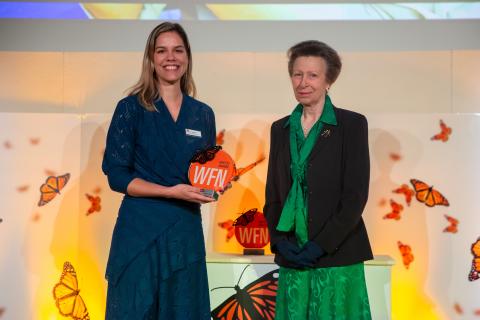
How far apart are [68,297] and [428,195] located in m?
2.19

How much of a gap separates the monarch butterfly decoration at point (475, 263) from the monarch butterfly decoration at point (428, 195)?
11.0 inches

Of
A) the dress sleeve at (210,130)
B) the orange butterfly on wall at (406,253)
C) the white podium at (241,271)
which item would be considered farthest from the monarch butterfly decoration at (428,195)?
the dress sleeve at (210,130)

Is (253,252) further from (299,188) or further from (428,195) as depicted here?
(299,188)

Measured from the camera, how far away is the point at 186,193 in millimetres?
2152

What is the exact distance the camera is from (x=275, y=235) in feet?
7.82

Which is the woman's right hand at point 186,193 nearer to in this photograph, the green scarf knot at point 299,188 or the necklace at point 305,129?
the green scarf knot at point 299,188

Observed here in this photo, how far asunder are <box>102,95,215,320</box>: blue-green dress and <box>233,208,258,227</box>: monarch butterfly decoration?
1.22 m

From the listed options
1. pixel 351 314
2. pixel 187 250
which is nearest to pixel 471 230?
pixel 351 314

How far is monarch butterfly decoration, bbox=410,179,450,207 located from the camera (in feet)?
12.0

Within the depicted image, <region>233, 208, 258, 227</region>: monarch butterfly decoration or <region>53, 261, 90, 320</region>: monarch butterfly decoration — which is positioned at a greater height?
<region>233, 208, 258, 227</region>: monarch butterfly decoration

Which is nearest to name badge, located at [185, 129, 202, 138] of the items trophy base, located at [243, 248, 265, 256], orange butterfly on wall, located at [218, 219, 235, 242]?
trophy base, located at [243, 248, 265, 256]

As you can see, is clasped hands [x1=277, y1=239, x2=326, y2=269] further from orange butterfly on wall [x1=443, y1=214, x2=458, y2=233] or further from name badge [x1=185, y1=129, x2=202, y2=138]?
orange butterfly on wall [x1=443, y1=214, x2=458, y2=233]

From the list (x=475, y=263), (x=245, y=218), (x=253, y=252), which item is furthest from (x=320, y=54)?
(x=475, y=263)

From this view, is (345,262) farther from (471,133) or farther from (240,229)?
(471,133)
